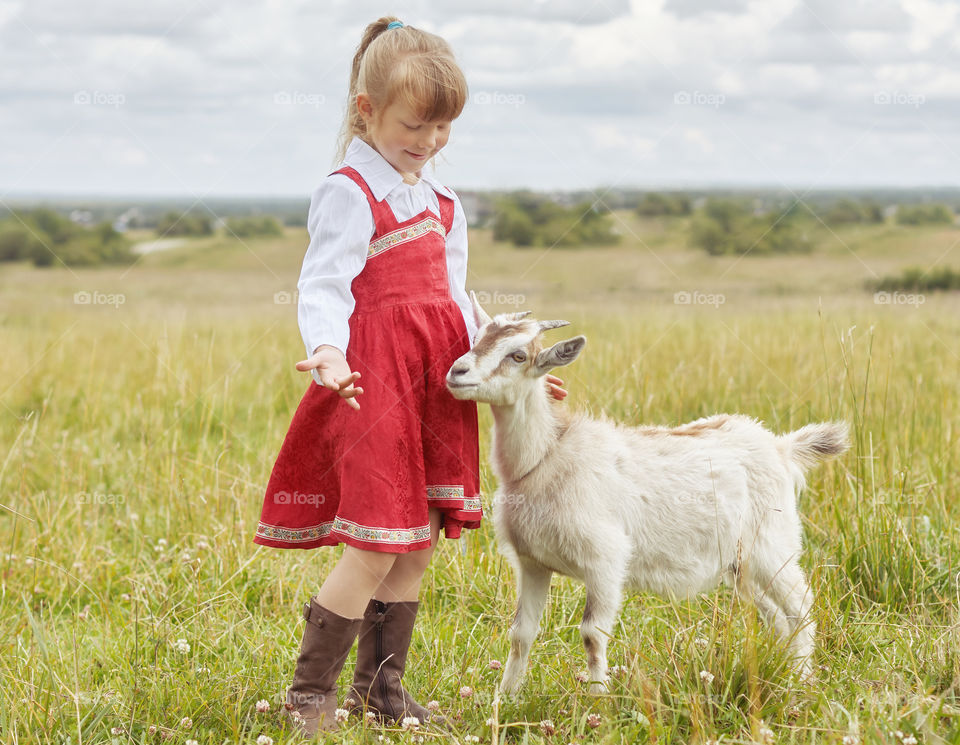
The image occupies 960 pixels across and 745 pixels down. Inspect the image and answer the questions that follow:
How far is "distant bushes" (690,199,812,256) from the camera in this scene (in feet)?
94.8

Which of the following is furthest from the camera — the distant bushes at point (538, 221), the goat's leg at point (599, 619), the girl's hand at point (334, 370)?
the distant bushes at point (538, 221)

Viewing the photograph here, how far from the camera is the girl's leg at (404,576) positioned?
12.2ft

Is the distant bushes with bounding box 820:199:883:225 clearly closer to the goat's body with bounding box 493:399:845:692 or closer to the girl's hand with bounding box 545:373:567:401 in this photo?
the goat's body with bounding box 493:399:845:692

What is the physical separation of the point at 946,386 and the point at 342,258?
5.19 m

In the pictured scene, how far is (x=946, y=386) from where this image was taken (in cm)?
691

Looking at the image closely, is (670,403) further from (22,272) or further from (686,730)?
(22,272)

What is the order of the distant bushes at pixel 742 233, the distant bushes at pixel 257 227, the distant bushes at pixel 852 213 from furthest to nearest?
the distant bushes at pixel 852 213, the distant bushes at pixel 257 227, the distant bushes at pixel 742 233

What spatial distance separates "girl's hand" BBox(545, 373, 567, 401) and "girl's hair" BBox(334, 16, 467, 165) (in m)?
1.14

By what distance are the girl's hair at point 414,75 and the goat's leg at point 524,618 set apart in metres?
1.76

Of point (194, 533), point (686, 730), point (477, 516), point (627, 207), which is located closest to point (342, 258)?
point (477, 516)

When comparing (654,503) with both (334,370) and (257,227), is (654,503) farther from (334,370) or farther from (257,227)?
(257,227)
